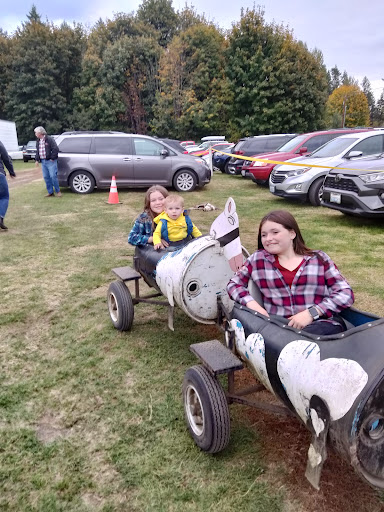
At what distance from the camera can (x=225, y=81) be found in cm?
3797

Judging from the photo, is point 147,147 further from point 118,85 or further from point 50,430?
point 118,85

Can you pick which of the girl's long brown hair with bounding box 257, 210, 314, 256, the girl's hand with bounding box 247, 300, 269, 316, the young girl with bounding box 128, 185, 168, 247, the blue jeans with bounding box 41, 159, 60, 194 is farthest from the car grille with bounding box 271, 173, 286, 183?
the girl's hand with bounding box 247, 300, 269, 316

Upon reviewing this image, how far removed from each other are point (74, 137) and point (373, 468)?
1279cm

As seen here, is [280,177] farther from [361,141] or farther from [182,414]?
[182,414]

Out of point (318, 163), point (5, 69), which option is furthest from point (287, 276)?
point (5, 69)

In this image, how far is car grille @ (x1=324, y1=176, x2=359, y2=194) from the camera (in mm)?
7818

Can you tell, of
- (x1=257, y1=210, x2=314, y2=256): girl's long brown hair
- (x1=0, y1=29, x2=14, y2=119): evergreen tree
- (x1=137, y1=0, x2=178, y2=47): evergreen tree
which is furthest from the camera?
(x1=137, y1=0, x2=178, y2=47): evergreen tree

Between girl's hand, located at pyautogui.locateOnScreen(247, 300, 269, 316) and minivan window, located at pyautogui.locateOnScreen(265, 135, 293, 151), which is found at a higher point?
minivan window, located at pyautogui.locateOnScreen(265, 135, 293, 151)

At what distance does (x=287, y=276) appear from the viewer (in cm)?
270

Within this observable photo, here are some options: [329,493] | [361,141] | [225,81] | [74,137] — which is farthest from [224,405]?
[225,81]

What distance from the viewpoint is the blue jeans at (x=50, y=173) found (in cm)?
1204

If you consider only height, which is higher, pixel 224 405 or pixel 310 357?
pixel 310 357

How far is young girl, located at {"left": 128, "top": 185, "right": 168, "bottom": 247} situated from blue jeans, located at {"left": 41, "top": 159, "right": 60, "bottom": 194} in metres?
8.57

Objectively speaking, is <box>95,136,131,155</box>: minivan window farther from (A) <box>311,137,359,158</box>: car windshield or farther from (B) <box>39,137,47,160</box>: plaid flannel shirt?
(A) <box>311,137,359,158</box>: car windshield
